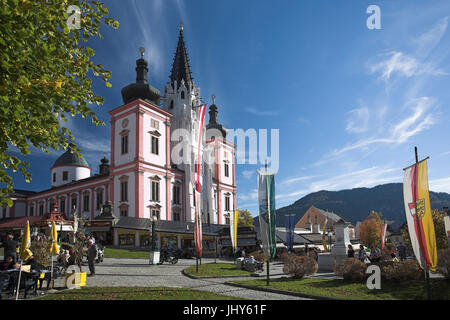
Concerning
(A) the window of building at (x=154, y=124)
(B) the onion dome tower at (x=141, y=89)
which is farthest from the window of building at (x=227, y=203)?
(B) the onion dome tower at (x=141, y=89)

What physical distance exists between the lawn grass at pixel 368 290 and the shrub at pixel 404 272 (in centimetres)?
27

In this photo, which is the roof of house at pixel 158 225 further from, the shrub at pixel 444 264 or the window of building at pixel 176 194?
the shrub at pixel 444 264

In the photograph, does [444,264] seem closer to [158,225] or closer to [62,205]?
[158,225]

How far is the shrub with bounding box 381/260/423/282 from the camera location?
12289 millimetres

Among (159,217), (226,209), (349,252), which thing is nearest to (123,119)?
(159,217)

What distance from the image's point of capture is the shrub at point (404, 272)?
1229 centimetres

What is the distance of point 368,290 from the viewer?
→ 466 inches

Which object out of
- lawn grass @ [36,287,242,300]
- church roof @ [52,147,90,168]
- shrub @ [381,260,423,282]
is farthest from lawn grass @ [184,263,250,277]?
church roof @ [52,147,90,168]

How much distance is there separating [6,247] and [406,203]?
12.5 m

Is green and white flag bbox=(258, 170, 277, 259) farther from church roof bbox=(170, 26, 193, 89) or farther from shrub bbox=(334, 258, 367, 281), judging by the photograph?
church roof bbox=(170, 26, 193, 89)

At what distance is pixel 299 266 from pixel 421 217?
6686mm

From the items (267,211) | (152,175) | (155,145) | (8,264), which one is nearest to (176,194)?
(152,175)
